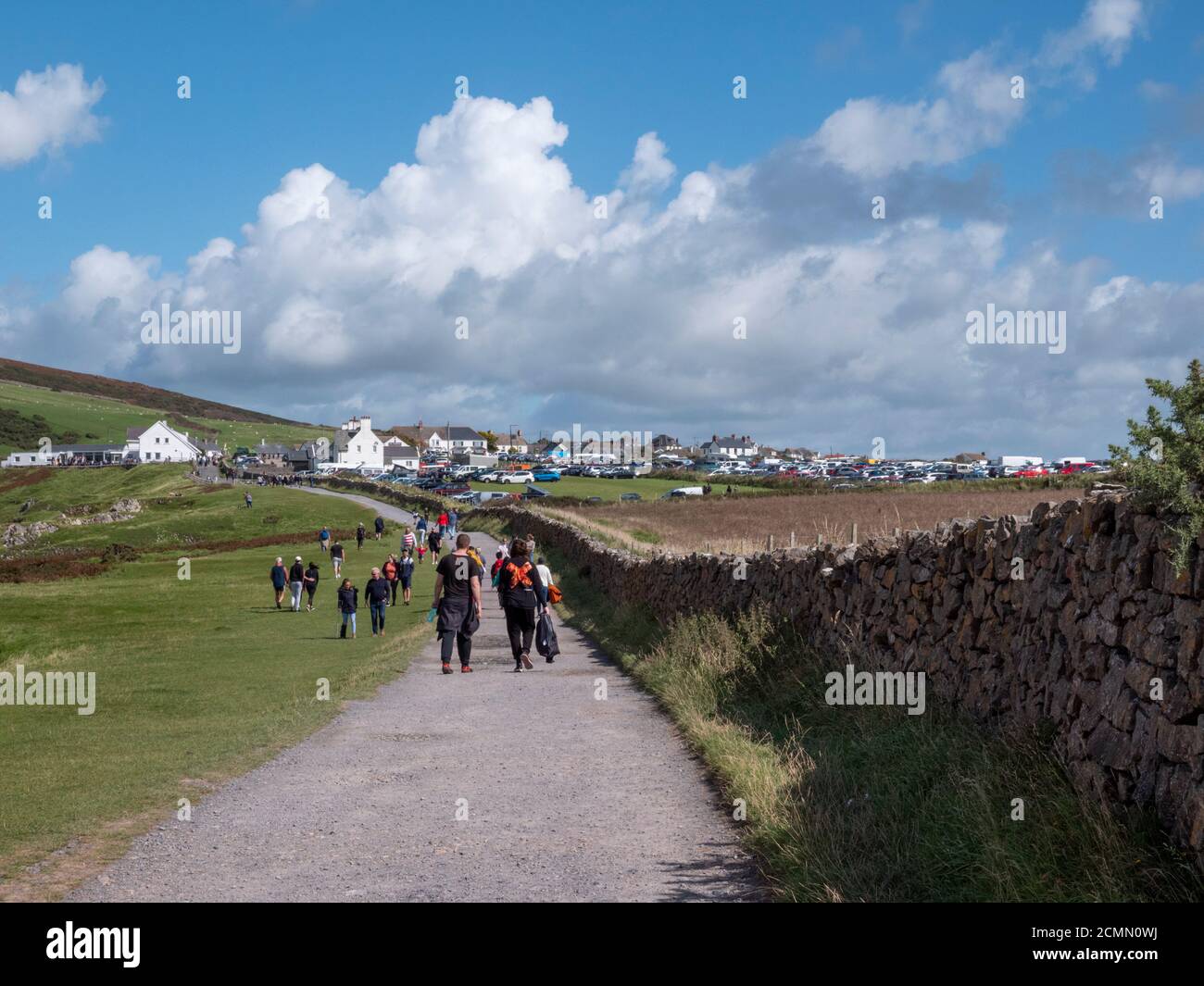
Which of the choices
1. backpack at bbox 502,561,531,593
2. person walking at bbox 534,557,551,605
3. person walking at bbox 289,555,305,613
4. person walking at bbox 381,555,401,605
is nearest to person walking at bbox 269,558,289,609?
person walking at bbox 289,555,305,613

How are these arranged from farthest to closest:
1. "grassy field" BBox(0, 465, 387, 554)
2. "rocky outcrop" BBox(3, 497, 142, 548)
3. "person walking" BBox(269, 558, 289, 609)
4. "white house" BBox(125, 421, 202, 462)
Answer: "white house" BBox(125, 421, 202, 462)
"rocky outcrop" BBox(3, 497, 142, 548)
"grassy field" BBox(0, 465, 387, 554)
"person walking" BBox(269, 558, 289, 609)

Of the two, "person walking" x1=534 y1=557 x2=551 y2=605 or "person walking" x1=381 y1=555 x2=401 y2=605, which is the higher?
"person walking" x1=534 y1=557 x2=551 y2=605

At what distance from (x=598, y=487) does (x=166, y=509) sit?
36974 mm

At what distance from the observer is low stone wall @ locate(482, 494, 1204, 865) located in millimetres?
5496

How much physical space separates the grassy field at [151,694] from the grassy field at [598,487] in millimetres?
47894

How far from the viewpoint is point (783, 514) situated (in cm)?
5022

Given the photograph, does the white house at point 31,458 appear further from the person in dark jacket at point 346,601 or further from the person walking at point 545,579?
the person walking at point 545,579

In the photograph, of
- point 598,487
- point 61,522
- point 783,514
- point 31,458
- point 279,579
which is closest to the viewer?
point 279,579

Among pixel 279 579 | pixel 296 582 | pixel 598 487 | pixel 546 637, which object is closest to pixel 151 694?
pixel 546 637

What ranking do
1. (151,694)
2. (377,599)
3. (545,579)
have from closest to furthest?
(151,694) < (545,579) < (377,599)

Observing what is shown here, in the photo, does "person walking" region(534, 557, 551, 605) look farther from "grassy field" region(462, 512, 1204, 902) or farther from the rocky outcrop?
the rocky outcrop

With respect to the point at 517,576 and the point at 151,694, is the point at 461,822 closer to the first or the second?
the point at 517,576

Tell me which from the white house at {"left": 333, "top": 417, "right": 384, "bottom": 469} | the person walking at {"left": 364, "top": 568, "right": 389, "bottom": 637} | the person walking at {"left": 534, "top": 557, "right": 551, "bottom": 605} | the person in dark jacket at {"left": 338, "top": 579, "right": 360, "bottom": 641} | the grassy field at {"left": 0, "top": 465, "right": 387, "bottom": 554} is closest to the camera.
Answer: the person walking at {"left": 534, "top": 557, "right": 551, "bottom": 605}

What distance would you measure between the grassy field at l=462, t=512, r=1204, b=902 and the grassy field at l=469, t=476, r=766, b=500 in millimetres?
71402
